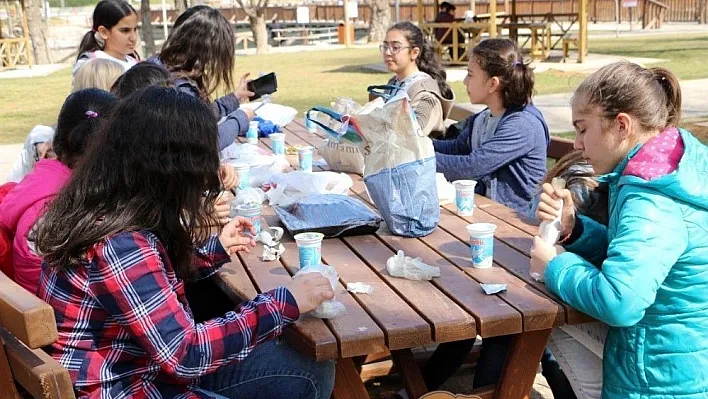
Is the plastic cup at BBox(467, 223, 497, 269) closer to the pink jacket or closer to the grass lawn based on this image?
the pink jacket

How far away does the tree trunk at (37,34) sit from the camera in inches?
1085

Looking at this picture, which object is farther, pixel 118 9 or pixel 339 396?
pixel 118 9

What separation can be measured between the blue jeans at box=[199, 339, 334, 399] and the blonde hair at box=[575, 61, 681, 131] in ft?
3.41

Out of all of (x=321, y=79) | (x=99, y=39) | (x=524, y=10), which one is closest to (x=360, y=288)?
(x=99, y=39)

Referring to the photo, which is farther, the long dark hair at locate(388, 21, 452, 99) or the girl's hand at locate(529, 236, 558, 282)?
the long dark hair at locate(388, 21, 452, 99)

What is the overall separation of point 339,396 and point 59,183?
3.65 ft

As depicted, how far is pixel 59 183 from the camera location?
254 centimetres

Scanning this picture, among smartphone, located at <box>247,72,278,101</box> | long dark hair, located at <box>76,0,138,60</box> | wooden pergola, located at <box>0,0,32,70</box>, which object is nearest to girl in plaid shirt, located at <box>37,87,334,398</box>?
smartphone, located at <box>247,72,278,101</box>

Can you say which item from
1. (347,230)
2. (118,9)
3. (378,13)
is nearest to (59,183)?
(347,230)

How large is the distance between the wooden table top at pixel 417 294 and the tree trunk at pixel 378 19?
32.6 metres

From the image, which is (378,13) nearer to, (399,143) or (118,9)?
(118,9)

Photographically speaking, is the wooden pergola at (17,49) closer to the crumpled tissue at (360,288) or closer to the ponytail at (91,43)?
the ponytail at (91,43)

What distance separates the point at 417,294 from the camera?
7.24 feet

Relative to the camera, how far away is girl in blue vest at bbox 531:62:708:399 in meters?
2.01
